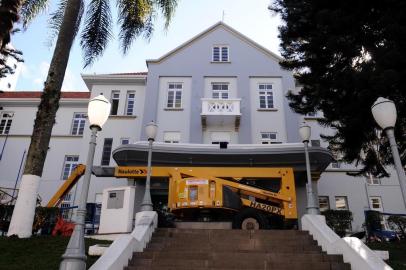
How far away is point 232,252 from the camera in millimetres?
9180

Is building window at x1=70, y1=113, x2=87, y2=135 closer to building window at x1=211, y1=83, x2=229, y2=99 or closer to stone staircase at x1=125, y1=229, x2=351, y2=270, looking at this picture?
building window at x1=211, y1=83, x2=229, y2=99

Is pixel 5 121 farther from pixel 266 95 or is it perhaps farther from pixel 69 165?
pixel 266 95

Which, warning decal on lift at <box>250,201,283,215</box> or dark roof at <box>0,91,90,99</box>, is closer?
warning decal on lift at <box>250,201,283,215</box>

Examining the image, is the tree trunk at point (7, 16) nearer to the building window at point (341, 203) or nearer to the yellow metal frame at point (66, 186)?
the yellow metal frame at point (66, 186)

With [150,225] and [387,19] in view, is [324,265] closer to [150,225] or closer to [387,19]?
[150,225]

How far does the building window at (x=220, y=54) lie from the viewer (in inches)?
1083

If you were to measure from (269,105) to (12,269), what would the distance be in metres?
20.2

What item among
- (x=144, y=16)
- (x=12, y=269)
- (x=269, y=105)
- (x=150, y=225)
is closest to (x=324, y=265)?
(x=150, y=225)

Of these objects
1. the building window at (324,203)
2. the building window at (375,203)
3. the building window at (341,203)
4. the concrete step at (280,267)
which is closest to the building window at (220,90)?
the building window at (324,203)

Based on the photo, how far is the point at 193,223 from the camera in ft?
48.1

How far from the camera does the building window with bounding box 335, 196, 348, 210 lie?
26.1m

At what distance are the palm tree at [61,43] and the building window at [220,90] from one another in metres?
9.54

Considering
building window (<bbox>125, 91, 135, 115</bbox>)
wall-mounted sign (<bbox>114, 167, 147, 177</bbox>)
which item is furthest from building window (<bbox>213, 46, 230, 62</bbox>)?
wall-mounted sign (<bbox>114, 167, 147, 177</bbox>)

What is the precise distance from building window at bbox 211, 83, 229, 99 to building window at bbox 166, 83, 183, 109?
7.65 ft
